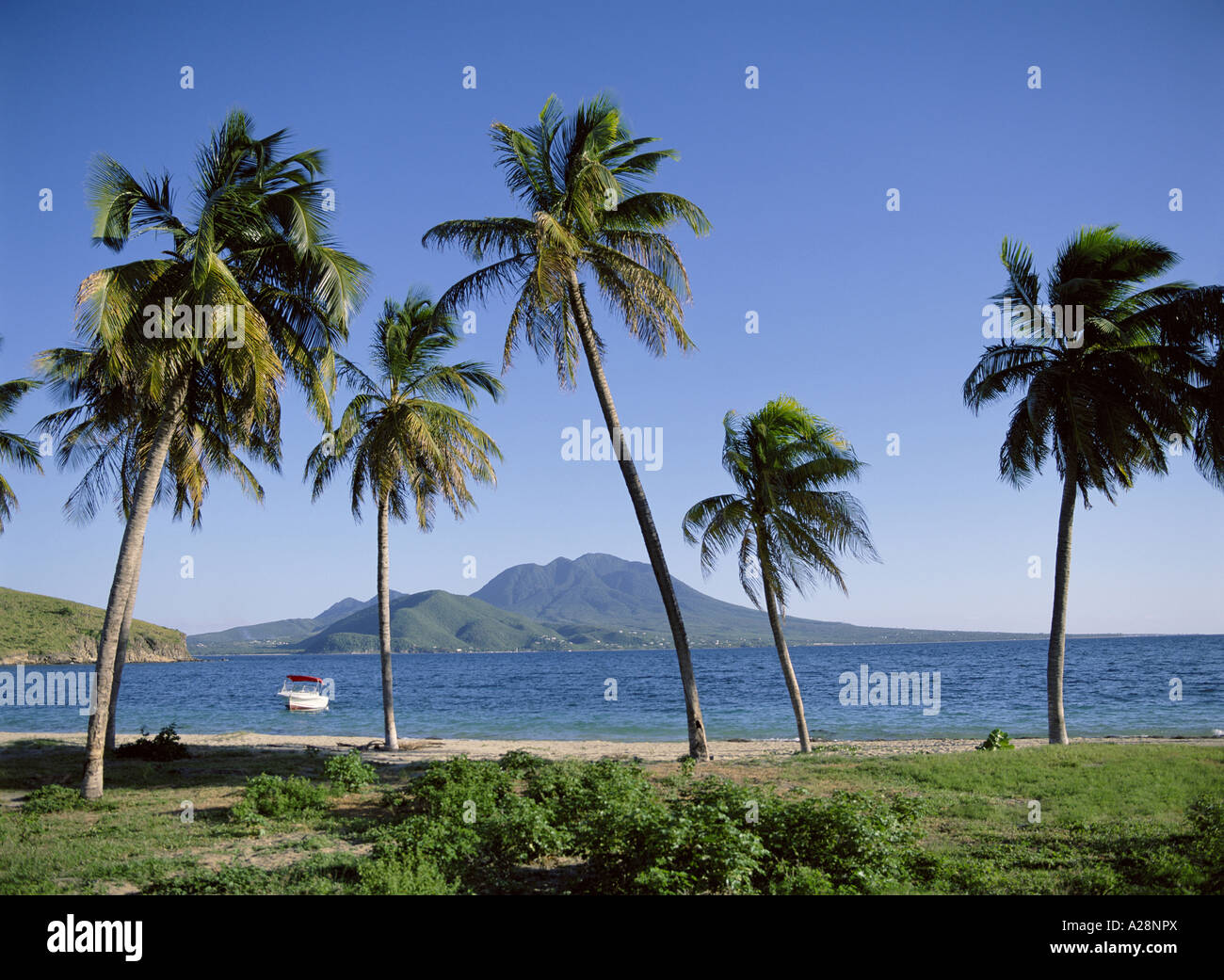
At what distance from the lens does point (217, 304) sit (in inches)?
460

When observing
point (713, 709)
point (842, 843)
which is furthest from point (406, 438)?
point (713, 709)

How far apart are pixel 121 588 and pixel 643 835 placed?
1027cm

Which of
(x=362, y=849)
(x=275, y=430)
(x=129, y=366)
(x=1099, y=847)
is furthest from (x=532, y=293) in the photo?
(x=1099, y=847)

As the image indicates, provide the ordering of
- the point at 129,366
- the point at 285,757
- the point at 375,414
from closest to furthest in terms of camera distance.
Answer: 1. the point at 129,366
2. the point at 285,757
3. the point at 375,414

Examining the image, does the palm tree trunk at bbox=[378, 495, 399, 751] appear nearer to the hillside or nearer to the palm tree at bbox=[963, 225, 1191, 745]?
the palm tree at bbox=[963, 225, 1191, 745]

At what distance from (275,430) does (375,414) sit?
539 cm

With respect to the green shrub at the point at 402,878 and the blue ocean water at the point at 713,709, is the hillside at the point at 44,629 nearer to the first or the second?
the blue ocean water at the point at 713,709

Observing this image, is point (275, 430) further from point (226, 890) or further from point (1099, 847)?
point (1099, 847)

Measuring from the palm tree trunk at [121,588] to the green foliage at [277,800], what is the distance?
333cm

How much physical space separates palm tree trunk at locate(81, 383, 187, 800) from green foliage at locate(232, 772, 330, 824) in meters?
3.33

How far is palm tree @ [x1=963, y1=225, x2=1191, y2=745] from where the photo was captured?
51.2ft
